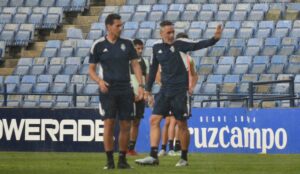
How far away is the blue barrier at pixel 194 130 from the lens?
22469 millimetres

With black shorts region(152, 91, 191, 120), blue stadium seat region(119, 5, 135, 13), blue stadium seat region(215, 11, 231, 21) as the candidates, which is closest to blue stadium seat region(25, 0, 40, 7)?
blue stadium seat region(119, 5, 135, 13)

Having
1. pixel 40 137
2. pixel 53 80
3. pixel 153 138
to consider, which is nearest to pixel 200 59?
pixel 53 80

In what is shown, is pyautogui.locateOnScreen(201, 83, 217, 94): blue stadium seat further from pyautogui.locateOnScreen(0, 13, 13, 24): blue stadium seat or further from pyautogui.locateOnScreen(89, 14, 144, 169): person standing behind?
pyautogui.locateOnScreen(89, 14, 144, 169): person standing behind

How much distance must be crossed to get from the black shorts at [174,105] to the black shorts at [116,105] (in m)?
1.00

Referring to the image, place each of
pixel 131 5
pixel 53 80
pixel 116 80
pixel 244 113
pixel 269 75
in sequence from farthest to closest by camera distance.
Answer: pixel 131 5
pixel 53 80
pixel 269 75
pixel 244 113
pixel 116 80

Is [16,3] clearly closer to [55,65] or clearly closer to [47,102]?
[55,65]

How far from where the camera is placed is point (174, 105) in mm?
16656

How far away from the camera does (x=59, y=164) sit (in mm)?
17250

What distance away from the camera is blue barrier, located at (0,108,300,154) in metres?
22.5

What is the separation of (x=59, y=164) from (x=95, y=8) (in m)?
18.9

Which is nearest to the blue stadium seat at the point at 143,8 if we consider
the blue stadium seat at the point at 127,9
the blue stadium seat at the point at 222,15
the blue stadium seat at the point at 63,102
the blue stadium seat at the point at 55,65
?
the blue stadium seat at the point at 127,9

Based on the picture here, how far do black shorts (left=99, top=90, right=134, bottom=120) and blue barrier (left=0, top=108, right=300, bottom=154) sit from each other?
7220mm

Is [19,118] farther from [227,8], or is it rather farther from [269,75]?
[227,8]

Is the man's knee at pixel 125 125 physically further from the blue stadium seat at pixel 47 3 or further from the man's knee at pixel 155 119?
the blue stadium seat at pixel 47 3
